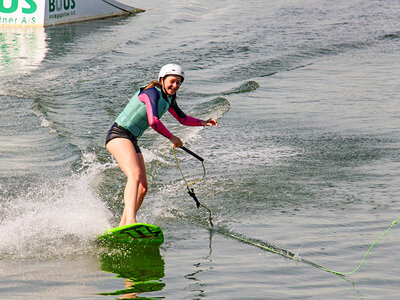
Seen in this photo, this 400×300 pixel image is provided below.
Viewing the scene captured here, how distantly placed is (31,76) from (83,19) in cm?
1038

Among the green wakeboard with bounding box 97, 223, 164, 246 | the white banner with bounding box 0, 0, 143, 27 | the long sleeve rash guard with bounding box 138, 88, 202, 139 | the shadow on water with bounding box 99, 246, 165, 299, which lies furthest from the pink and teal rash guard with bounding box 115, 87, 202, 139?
the white banner with bounding box 0, 0, 143, 27

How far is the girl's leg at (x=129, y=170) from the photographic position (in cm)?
716

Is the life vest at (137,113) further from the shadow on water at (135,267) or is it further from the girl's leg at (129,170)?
the shadow on water at (135,267)

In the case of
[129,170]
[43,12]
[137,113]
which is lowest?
[129,170]

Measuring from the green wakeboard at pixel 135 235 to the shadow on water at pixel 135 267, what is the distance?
0.08 metres

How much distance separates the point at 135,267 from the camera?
6.73 meters

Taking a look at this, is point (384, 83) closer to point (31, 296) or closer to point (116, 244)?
point (116, 244)

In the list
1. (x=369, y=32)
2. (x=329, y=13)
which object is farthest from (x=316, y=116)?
(x=329, y=13)

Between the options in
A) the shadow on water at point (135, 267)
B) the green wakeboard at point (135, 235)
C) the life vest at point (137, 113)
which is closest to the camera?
the shadow on water at point (135, 267)

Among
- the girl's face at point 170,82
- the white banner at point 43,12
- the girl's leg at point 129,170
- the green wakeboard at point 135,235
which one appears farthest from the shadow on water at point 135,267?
the white banner at point 43,12

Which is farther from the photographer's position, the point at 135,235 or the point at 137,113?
the point at 137,113

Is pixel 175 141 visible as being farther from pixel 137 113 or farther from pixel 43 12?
pixel 43 12

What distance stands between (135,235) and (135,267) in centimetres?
48

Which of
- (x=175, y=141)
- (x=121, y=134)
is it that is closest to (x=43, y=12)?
(x=121, y=134)
